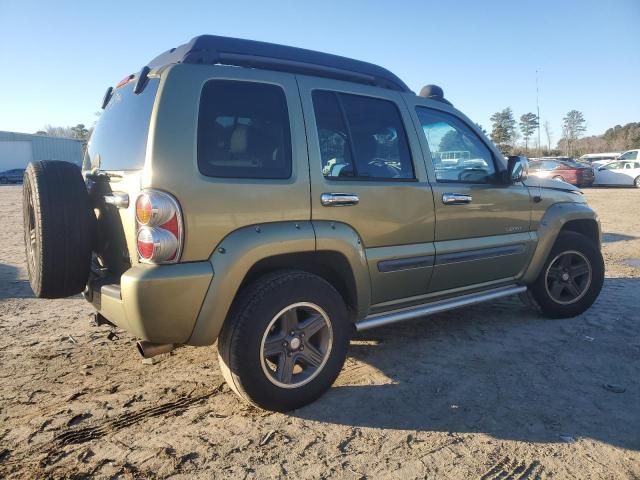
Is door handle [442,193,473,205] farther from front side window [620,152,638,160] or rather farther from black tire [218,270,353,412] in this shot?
front side window [620,152,638,160]

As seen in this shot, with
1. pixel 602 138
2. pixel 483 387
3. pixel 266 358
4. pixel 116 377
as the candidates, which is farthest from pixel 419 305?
pixel 602 138

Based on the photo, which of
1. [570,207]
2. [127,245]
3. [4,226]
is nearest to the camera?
[127,245]

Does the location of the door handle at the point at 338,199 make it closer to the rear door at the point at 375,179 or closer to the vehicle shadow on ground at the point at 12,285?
the rear door at the point at 375,179

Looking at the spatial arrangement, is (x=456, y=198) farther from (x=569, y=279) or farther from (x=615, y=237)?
(x=615, y=237)

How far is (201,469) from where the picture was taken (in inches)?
94.1

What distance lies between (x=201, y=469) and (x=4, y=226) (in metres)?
11.6

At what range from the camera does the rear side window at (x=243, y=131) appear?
2.67m

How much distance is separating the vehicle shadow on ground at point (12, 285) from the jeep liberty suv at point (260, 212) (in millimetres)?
2838

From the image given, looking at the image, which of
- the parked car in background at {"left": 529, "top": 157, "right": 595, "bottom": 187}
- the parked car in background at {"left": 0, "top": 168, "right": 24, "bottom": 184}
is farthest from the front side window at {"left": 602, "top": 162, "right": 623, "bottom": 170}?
the parked car in background at {"left": 0, "top": 168, "right": 24, "bottom": 184}

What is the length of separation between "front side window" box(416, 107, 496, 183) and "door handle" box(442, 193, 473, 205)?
13 centimetres

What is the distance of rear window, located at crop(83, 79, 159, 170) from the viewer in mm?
2701

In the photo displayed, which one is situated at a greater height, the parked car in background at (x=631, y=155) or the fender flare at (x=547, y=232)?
the parked car in background at (x=631, y=155)

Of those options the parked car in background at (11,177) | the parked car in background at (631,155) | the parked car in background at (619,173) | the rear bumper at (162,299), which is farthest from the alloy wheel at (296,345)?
the parked car in background at (11,177)

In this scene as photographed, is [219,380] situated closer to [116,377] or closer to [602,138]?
[116,377]
